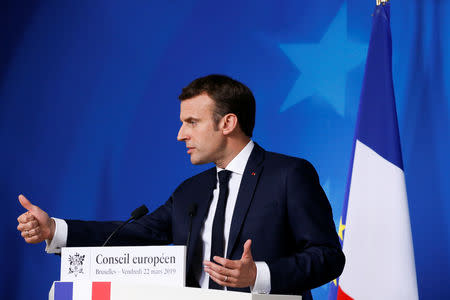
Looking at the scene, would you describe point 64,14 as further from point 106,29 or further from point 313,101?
point 313,101

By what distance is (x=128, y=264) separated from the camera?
1637mm

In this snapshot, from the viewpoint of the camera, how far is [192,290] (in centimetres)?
148

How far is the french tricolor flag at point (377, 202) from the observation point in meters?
2.72

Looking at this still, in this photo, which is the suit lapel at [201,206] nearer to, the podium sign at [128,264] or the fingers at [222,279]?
the podium sign at [128,264]

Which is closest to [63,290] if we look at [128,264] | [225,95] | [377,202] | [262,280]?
[128,264]

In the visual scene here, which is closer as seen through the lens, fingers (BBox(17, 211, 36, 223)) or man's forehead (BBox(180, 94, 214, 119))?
fingers (BBox(17, 211, 36, 223))

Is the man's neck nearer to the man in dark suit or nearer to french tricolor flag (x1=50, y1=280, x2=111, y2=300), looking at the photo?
the man in dark suit

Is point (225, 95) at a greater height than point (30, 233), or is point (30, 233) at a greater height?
point (225, 95)

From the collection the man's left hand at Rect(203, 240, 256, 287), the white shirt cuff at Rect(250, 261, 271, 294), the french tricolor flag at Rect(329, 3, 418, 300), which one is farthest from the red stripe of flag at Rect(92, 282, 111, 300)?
the french tricolor flag at Rect(329, 3, 418, 300)

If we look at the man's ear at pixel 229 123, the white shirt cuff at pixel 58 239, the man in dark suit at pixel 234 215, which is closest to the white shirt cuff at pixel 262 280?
the man in dark suit at pixel 234 215

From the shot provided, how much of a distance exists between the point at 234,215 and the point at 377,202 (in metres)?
1.00

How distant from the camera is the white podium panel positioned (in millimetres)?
1448

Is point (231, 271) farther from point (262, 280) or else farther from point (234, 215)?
point (234, 215)

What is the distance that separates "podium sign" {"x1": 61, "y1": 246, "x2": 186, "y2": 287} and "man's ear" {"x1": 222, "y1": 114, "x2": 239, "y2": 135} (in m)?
0.83
